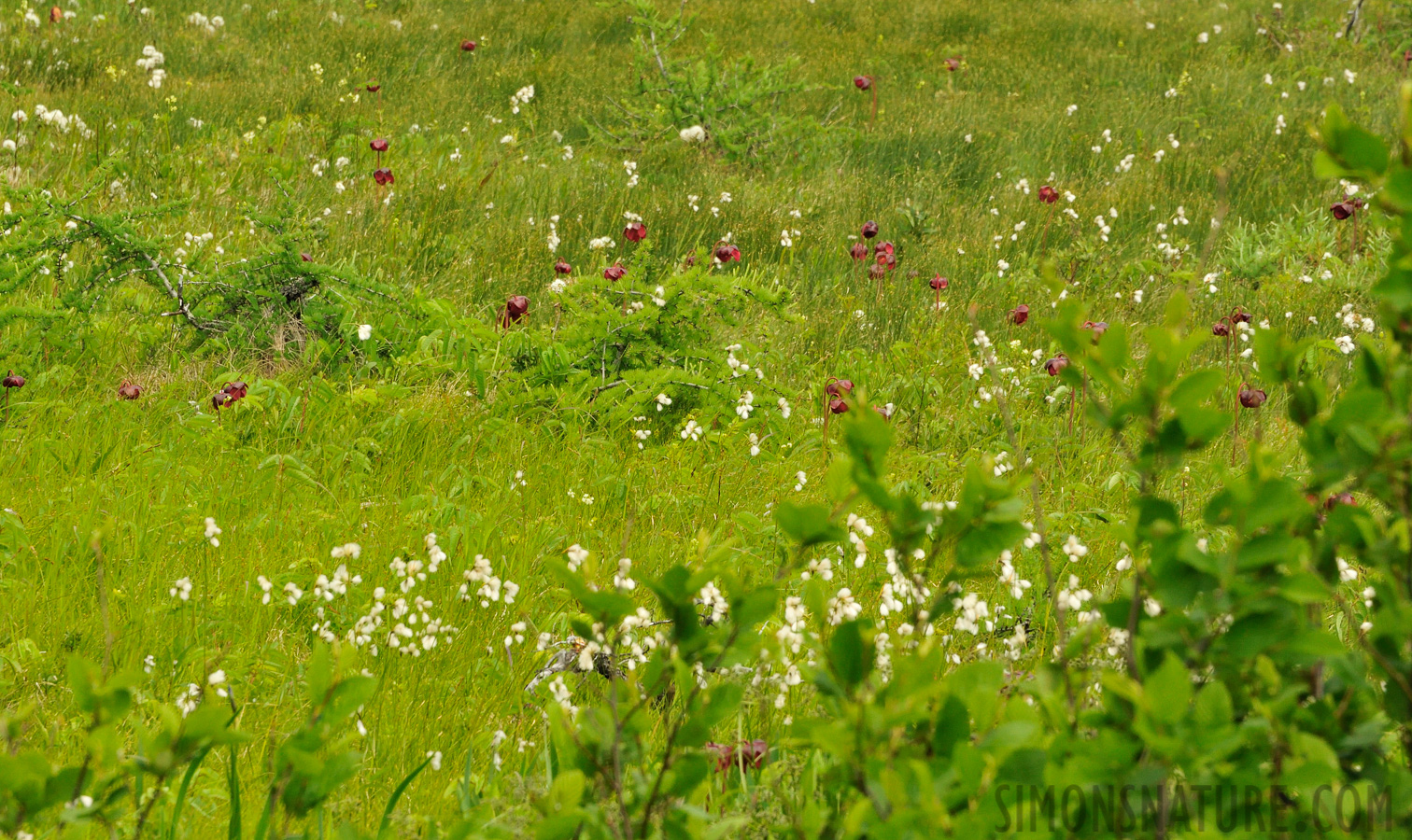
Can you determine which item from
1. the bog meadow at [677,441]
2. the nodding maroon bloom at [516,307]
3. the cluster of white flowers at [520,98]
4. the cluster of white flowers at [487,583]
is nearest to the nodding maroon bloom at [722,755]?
the bog meadow at [677,441]

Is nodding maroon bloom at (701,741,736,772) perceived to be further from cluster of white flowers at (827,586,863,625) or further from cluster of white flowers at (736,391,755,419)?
cluster of white flowers at (736,391,755,419)

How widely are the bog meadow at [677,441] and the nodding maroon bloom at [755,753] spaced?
2.3 inches

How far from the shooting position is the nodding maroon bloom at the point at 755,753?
6.91ft

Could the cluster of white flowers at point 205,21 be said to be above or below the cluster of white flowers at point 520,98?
above

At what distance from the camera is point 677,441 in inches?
164

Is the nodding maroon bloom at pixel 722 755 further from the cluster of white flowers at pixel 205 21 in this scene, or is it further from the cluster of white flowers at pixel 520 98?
the cluster of white flowers at pixel 205 21

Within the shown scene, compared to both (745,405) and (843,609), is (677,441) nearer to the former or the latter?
(745,405)

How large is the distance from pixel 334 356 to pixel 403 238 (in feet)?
5.05

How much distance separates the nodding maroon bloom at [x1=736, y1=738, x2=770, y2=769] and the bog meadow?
59mm

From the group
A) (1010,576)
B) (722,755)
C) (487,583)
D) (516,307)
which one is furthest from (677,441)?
(722,755)

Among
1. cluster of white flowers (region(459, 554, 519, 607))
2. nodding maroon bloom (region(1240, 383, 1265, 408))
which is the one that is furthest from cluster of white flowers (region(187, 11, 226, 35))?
nodding maroon bloom (region(1240, 383, 1265, 408))

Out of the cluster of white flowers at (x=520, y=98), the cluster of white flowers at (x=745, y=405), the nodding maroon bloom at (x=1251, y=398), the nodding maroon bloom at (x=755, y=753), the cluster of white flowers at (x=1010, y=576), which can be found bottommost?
the nodding maroon bloom at (x=755, y=753)

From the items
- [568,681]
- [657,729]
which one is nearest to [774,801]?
[657,729]

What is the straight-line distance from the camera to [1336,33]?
1354 cm
